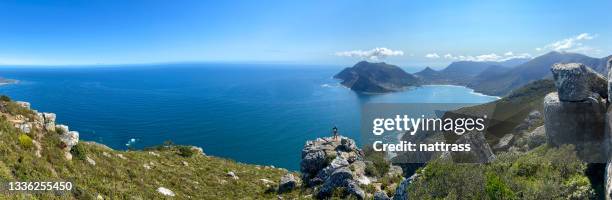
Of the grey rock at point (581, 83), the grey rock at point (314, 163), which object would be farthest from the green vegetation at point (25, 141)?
the grey rock at point (581, 83)

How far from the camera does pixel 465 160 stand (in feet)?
92.0

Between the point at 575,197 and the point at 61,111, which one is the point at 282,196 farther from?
the point at 61,111

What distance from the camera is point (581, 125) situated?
78.3 feet

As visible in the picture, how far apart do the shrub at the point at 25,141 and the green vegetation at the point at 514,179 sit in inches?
1005

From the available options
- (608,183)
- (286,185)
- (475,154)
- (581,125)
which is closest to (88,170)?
(286,185)

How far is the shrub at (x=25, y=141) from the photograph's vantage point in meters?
24.5

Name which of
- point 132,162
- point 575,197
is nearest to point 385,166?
point 575,197

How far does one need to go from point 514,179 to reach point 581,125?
6677 mm

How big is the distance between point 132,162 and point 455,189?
2801 cm

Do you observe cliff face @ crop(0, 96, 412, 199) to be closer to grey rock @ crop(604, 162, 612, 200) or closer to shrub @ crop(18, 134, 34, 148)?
shrub @ crop(18, 134, 34, 148)

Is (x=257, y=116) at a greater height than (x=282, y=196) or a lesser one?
lesser

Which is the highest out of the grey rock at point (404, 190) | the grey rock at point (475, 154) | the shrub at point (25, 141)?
the shrub at point (25, 141)

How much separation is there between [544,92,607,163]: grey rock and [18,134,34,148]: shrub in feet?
117

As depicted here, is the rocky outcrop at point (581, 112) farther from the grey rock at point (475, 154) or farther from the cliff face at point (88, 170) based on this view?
the cliff face at point (88, 170)
